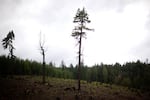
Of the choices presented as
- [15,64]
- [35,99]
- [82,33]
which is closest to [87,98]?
[35,99]

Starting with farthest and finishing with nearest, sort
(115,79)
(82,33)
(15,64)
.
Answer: (115,79) → (15,64) → (82,33)

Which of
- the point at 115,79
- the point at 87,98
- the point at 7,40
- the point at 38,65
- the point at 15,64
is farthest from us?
the point at 115,79

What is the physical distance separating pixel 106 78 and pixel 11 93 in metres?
65.7

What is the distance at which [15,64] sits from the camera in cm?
6988

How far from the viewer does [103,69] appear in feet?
316

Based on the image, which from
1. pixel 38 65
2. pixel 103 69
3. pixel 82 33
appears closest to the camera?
pixel 82 33

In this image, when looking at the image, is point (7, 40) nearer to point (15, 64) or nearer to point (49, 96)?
point (15, 64)

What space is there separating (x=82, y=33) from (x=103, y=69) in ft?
A: 212

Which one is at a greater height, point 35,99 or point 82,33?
point 82,33

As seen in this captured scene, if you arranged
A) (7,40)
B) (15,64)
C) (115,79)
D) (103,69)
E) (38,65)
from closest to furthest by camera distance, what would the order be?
(7,40) → (15,64) → (38,65) → (115,79) → (103,69)

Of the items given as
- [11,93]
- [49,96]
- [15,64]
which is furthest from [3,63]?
[49,96]

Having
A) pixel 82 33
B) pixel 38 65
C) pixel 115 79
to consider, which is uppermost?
pixel 82 33

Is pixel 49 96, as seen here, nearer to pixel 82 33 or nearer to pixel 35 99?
pixel 35 99

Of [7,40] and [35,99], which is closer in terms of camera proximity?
[35,99]
